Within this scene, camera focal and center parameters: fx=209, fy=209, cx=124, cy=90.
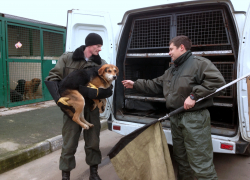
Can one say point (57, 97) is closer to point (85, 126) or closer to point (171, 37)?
point (85, 126)

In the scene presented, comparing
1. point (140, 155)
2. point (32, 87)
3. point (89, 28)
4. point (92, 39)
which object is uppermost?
point (89, 28)

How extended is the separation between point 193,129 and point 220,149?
0.64m

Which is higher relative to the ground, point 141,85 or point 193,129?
point 141,85

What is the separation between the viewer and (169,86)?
251 centimetres

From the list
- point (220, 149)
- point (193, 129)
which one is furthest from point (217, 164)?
point (193, 129)

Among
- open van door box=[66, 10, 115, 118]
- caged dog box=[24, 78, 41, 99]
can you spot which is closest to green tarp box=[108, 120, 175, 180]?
open van door box=[66, 10, 115, 118]

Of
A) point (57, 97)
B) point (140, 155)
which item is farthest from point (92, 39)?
point (140, 155)

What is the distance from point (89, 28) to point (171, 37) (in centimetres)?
129

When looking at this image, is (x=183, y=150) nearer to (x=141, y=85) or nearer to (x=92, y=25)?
(x=141, y=85)

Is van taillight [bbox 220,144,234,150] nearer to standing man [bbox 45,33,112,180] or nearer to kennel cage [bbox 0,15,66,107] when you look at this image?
standing man [bbox 45,33,112,180]

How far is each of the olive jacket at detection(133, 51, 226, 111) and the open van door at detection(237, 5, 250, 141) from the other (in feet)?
0.83

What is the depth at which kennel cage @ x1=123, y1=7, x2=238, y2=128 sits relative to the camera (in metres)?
2.87

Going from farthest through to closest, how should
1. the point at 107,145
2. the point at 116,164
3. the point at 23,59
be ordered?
the point at 23,59
the point at 107,145
the point at 116,164

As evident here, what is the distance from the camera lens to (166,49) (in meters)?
3.66
